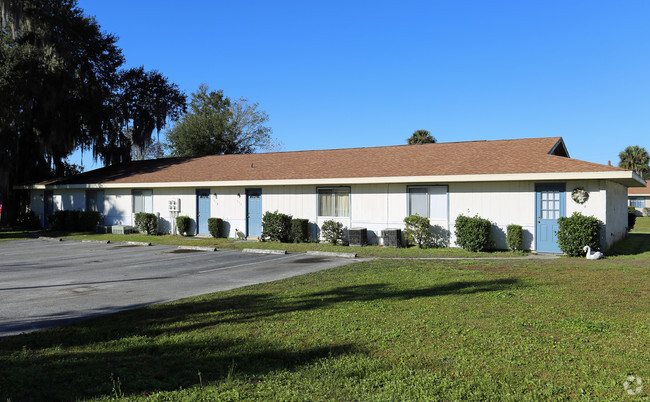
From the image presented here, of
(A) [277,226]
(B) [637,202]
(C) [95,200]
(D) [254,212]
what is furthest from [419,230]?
(B) [637,202]

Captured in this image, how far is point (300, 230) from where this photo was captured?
1956cm

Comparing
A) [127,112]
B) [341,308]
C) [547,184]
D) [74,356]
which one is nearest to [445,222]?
[547,184]

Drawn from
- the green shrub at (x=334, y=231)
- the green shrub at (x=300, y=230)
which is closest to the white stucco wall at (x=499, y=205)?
the green shrub at (x=334, y=231)

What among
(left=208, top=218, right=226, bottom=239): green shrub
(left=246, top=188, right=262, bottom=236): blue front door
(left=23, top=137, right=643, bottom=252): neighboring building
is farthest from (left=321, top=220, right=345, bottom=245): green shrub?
(left=208, top=218, right=226, bottom=239): green shrub

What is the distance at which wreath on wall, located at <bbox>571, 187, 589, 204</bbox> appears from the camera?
15.2 meters

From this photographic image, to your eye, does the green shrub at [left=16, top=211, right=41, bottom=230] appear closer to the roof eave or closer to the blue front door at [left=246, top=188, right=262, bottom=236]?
A: the roof eave

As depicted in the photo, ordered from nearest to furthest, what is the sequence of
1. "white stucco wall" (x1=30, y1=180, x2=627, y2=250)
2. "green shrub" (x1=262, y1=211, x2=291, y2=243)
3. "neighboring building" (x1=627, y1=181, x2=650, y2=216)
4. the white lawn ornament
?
1. the white lawn ornament
2. "white stucco wall" (x1=30, y1=180, x2=627, y2=250)
3. "green shrub" (x1=262, y1=211, x2=291, y2=243)
4. "neighboring building" (x1=627, y1=181, x2=650, y2=216)

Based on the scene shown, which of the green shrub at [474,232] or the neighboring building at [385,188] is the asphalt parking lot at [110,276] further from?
the green shrub at [474,232]

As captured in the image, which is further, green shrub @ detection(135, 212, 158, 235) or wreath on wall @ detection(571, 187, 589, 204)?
green shrub @ detection(135, 212, 158, 235)

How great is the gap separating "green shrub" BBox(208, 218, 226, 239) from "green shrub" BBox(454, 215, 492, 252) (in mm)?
11139

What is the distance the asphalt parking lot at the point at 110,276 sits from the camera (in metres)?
7.80

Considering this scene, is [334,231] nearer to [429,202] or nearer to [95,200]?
[429,202]

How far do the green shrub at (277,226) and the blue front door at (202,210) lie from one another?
4032 millimetres

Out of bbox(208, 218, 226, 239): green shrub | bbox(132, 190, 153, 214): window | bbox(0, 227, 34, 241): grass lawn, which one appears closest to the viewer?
bbox(208, 218, 226, 239): green shrub
